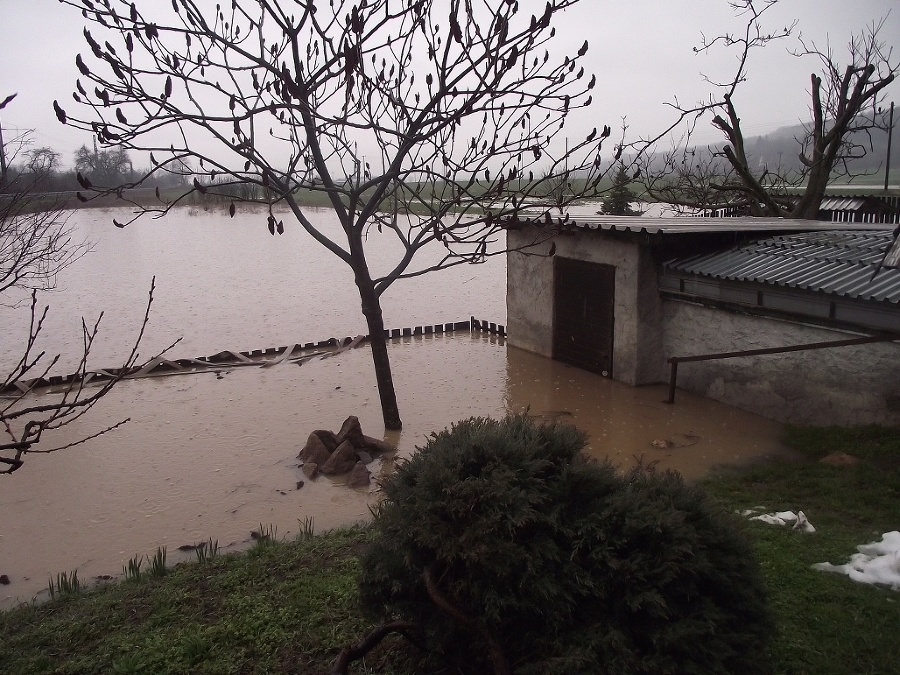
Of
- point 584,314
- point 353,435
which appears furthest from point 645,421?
point 353,435

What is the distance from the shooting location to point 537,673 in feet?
7.98

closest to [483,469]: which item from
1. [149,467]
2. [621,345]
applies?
[149,467]

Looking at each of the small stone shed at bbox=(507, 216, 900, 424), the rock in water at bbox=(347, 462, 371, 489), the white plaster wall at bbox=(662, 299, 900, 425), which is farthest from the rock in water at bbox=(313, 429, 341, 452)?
the white plaster wall at bbox=(662, 299, 900, 425)

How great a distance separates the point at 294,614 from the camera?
3803mm

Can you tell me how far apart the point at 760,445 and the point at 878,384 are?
1394 mm

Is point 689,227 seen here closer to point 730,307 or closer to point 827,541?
point 730,307

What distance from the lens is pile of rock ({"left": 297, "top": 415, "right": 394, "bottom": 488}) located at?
7.44 m

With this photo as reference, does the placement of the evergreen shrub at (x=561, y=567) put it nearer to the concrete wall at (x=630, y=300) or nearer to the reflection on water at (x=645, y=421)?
the reflection on water at (x=645, y=421)

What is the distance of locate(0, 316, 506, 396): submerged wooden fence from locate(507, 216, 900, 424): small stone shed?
2953mm

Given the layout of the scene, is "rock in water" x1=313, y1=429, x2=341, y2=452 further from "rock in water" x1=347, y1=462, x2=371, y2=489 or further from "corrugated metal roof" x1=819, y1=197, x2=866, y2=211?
"corrugated metal roof" x1=819, y1=197, x2=866, y2=211

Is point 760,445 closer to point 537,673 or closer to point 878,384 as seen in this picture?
point 878,384

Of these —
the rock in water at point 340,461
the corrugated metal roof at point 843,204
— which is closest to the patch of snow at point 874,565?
the rock in water at point 340,461

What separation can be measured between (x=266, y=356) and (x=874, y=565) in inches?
428

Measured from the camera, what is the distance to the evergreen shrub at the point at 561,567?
243 centimetres
